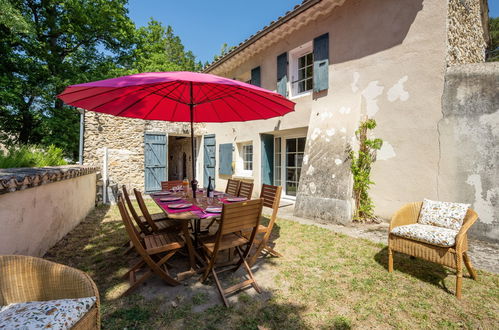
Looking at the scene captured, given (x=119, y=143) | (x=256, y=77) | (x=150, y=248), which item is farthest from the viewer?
(x=119, y=143)

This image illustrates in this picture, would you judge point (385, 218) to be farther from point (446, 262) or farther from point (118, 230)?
point (118, 230)

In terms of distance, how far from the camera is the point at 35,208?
9.03 ft

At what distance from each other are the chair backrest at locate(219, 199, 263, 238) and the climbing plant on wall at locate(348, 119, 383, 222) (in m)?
3.08

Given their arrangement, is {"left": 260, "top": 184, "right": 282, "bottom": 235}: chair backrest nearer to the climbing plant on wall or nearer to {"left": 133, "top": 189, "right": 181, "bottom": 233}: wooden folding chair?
{"left": 133, "top": 189, "right": 181, "bottom": 233}: wooden folding chair

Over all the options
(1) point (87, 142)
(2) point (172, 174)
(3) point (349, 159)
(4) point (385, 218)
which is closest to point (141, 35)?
(2) point (172, 174)

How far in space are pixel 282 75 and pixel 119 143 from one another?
20.0 feet

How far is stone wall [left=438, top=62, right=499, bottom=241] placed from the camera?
3.41 meters

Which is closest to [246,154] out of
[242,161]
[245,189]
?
[242,161]

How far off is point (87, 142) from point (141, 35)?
969 cm

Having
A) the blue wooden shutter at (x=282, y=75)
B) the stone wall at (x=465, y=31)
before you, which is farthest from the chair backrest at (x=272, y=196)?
the blue wooden shutter at (x=282, y=75)

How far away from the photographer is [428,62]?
3980mm

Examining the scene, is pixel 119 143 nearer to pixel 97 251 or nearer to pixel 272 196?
pixel 97 251

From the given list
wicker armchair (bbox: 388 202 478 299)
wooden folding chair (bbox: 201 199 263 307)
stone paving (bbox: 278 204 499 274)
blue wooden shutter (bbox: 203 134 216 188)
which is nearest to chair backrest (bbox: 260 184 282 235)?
wooden folding chair (bbox: 201 199 263 307)

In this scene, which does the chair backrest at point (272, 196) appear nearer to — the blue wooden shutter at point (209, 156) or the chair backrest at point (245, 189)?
the chair backrest at point (245, 189)
